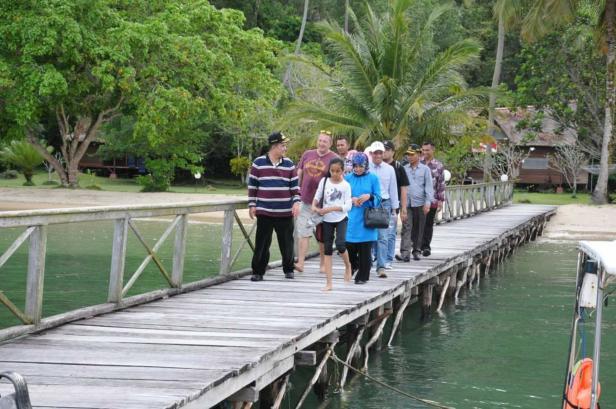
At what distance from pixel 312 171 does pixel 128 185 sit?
40.4 metres

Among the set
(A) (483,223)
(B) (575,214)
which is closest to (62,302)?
(A) (483,223)

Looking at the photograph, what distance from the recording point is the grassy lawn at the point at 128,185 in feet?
155

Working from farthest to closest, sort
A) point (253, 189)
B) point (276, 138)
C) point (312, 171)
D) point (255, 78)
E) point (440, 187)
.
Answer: point (255, 78) → point (440, 187) → point (312, 171) → point (253, 189) → point (276, 138)

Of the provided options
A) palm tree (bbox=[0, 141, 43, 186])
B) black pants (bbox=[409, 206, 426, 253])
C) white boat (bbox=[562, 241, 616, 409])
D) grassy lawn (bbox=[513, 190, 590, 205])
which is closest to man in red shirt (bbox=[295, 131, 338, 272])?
black pants (bbox=[409, 206, 426, 253])

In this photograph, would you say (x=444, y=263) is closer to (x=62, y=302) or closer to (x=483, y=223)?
(x=62, y=302)

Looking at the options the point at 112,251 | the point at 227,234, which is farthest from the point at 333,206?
the point at 112,251

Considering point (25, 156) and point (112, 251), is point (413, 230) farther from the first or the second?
point (25, 156)

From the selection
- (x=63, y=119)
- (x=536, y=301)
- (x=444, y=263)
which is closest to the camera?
(x=444, y=263)

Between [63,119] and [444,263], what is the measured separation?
2965 cm

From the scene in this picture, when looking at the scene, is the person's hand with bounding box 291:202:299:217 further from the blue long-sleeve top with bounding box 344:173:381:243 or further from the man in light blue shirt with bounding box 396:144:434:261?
the man in light blue shirt with bounding box 396:144:434:261

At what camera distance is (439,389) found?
36.9ft

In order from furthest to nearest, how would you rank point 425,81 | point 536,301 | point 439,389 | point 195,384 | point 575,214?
point 575,214
point 425,81
point 536,301
point 439,389
point 195,384

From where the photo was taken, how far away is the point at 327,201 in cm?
1159

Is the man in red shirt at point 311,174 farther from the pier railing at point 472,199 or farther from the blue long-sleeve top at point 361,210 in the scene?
the pier railing at point 472,199
